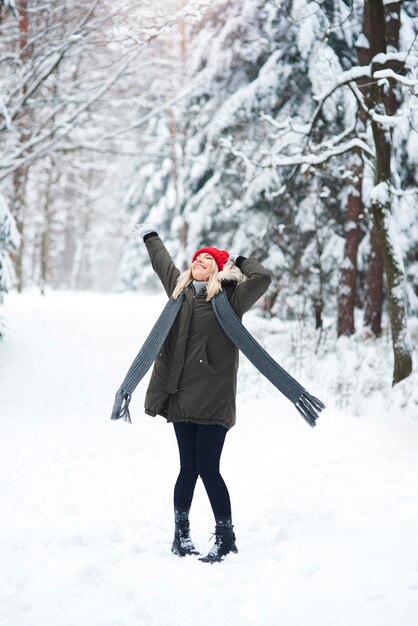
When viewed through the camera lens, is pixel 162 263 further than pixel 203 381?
Yes

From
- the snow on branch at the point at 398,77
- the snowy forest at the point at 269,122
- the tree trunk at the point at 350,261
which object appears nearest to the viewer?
the snow on branch at the point at 398,77

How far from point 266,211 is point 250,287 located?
364 inches

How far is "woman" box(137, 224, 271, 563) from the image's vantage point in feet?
13.1

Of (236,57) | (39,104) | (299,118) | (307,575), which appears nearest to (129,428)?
(307,575)

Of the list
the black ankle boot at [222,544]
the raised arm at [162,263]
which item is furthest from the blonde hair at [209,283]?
the black ankle boot at [222,544]

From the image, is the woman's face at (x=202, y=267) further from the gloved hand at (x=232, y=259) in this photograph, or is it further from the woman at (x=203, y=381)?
the gloved hand at (x=232, y=259)

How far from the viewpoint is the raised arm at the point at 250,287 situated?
401 cm

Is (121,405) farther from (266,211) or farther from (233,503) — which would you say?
(266,211)

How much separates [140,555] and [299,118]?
29.8 feet

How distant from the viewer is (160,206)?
76.7 feet

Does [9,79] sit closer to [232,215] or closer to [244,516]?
[232,215]

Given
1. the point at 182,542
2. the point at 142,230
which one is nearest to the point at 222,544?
the point at 182,542

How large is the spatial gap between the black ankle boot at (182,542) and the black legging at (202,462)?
0.44 ft

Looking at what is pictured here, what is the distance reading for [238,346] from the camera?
4.02 metres
